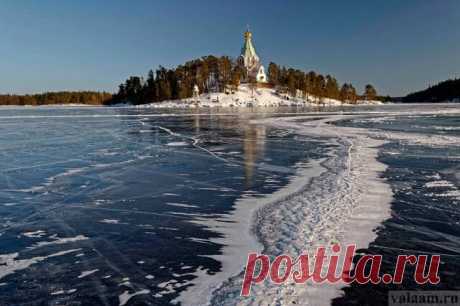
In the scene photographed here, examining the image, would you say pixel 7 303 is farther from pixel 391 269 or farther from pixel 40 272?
pixel 391 269

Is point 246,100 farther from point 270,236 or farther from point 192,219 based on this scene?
point 270,236

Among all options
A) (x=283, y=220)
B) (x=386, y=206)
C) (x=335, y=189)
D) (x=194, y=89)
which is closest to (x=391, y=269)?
(x=283, y=220)

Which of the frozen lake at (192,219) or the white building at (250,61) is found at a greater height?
the white building at (250,61)

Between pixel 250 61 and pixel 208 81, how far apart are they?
3126cm

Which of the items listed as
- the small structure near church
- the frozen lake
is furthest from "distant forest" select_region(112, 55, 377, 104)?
the frozen lake

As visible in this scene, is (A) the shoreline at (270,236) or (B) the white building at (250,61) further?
(B) the white building at (250,61)

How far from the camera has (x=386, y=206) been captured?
8.65m

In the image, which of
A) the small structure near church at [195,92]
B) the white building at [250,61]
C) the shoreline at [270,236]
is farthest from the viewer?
the white building at [250,61]

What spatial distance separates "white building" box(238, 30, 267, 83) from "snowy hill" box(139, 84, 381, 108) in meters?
13.8

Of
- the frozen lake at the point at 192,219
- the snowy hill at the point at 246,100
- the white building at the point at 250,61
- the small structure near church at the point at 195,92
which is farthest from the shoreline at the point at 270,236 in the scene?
the white building at the point at 250,61

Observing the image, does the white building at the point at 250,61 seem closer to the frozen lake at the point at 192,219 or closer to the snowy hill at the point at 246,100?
the snowy hill at the point at 246,100

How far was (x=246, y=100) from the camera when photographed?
5517 inches

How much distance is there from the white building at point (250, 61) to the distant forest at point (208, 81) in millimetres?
5741

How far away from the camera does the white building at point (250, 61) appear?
175 metres
